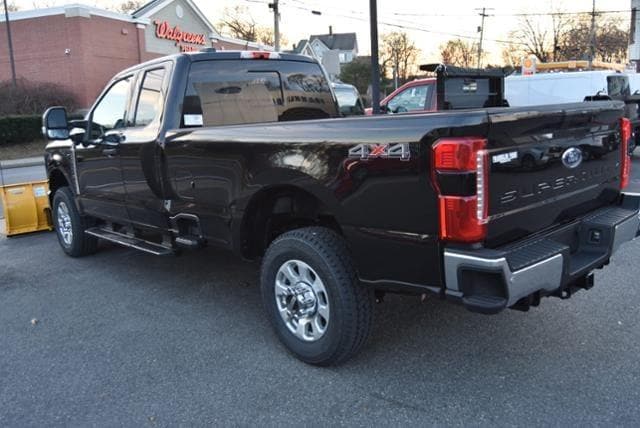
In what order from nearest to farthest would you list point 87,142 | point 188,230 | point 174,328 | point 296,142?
point 296,142 < point 174,328 < point 188,230 < point 87,142

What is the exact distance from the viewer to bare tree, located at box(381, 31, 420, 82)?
2779 inches

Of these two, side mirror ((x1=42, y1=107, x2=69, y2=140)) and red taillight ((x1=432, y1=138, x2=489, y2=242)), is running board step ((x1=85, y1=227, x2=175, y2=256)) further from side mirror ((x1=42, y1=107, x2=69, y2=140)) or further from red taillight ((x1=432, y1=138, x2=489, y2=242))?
red taillight ((x1=432, y1=138, x2=489, y2=242))

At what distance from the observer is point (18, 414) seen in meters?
3.23

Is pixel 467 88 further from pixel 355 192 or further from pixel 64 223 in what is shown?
pixel 64 223

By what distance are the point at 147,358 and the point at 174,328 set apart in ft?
1.68

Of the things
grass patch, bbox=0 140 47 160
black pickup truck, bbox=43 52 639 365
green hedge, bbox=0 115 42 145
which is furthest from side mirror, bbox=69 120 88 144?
green hedge, bbox=0 115 42 145

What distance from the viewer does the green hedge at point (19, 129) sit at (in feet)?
80.2

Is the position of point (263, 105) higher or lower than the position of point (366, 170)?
higher

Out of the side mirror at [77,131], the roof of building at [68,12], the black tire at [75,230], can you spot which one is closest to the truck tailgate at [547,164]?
the side mirror at [77,131]

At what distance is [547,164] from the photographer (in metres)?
3.21

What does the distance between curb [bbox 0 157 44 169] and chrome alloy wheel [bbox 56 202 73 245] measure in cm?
1528

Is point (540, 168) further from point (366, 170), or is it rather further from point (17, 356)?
point (17, 356)

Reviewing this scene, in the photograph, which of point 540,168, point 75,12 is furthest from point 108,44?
point 540,168

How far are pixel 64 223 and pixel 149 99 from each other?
248cm
